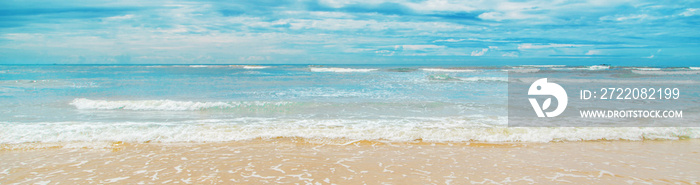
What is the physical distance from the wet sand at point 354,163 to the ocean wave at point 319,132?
13.1 inches

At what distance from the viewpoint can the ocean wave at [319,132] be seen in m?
7.06

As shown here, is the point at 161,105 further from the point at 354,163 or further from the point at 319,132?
the point at 354,163

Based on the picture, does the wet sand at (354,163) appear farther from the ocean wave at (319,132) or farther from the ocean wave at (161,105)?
the ocean wave at (161,105)

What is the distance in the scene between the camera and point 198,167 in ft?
17.3

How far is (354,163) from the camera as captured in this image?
216 inches

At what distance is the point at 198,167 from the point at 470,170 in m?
3.85

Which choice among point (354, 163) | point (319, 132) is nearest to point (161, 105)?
point (319, 132)

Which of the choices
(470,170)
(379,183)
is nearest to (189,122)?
(379,183)

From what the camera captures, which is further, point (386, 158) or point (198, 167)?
point (386, 158)

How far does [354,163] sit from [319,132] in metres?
2.14

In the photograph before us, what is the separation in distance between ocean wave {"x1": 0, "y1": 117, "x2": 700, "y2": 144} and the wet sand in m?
0.33

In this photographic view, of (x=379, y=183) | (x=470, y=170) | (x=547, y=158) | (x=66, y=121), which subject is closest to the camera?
(x=379, y=183)

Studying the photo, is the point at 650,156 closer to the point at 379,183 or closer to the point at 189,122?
the point at 379,183

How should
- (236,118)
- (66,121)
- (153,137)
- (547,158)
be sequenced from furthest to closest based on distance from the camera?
1. (236,118)
2. (66,121)
3. (153,137)
4. (547,158)
